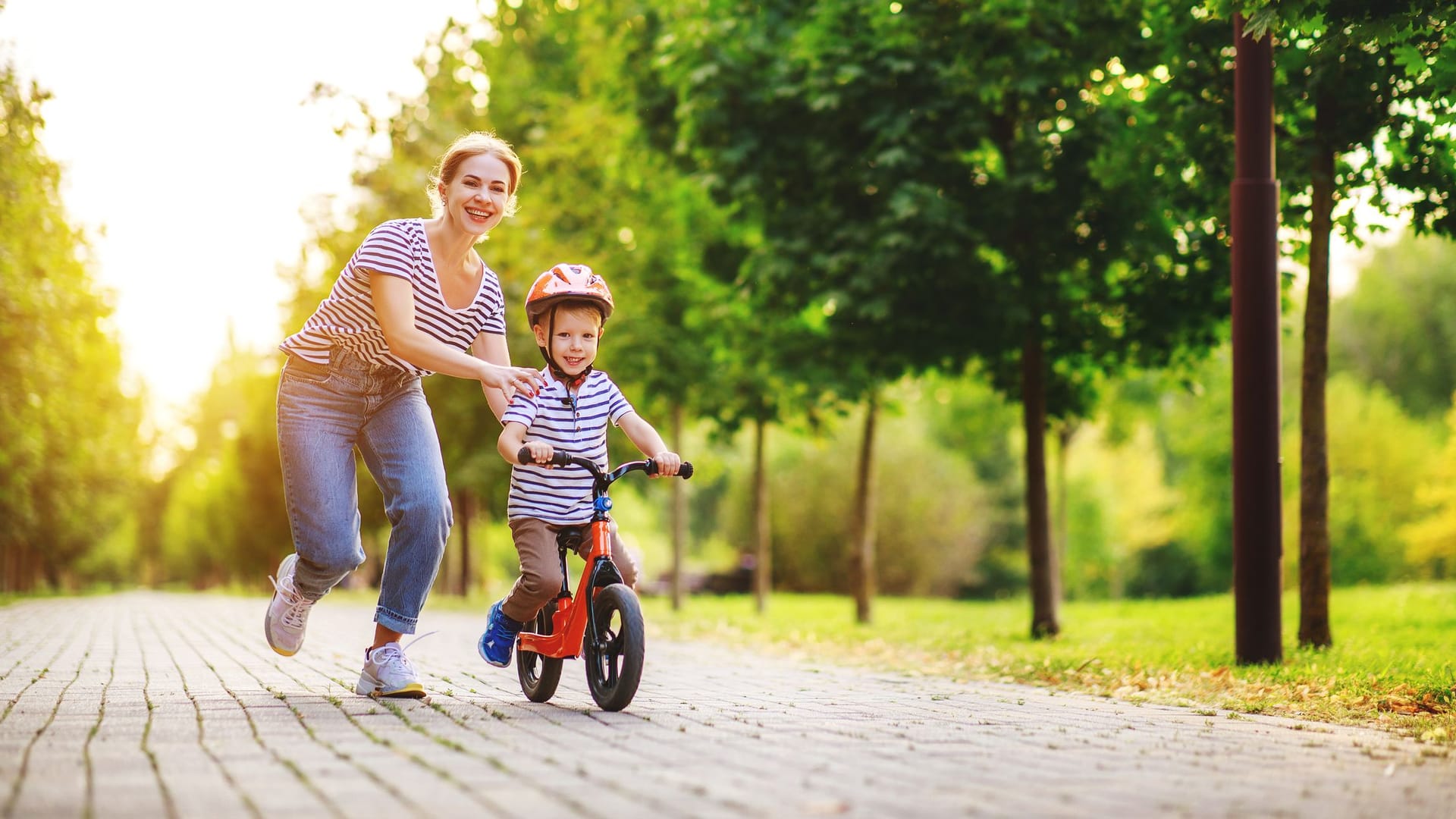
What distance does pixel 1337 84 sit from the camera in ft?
28.1

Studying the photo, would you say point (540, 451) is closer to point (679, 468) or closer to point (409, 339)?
point (679, 468)

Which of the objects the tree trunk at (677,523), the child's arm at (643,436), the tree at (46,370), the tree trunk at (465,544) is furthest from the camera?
the tree trunk at (465,544)

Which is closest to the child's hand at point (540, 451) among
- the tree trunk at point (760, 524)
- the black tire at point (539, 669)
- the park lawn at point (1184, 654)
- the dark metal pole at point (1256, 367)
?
the black tire at point (539, 669)

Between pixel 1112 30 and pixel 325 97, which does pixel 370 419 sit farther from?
pixel 325 97

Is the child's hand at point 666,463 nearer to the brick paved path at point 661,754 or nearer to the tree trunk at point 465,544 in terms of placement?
the brick paved path at point 661,754

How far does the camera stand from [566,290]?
17.6ft

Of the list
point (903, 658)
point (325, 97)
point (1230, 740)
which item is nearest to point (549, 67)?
point (325, 97)

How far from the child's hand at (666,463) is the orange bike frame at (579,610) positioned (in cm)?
42

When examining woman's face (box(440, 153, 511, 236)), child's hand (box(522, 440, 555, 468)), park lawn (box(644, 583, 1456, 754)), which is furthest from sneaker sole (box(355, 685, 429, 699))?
park lawn (box(644, 583, 1456, 754))

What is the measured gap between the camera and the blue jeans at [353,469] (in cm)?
541

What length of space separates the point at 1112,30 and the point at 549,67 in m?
12.8

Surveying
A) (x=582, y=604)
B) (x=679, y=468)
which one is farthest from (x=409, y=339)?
(x=582, y=604)

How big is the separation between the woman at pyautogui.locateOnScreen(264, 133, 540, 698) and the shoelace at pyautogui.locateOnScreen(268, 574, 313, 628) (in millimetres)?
39

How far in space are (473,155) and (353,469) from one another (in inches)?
55.3
